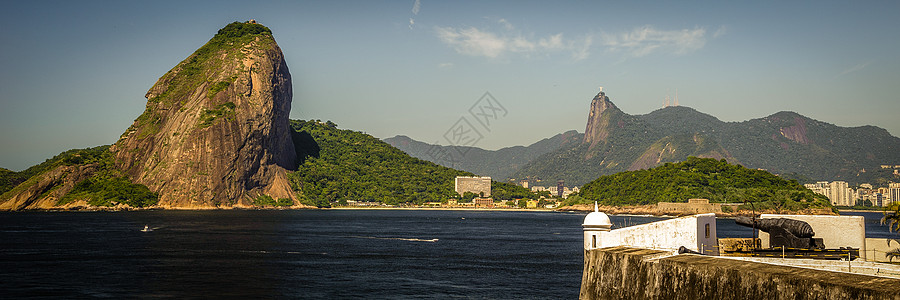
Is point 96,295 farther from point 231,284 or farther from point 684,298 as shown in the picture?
point 684,298

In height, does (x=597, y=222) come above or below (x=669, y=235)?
above

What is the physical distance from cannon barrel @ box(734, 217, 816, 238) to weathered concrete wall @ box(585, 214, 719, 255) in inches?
99.9

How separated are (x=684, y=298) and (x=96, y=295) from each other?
37.2m

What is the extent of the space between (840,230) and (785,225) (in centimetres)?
249

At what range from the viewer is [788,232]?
3481cm

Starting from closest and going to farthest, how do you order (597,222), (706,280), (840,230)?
(706,280), (597,222), (840,230)

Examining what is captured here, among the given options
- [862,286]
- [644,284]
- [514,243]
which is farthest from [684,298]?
[514,243]

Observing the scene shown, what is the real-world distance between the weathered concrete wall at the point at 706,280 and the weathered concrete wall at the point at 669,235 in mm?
979

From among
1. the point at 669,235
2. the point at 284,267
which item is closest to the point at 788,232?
the point at 669,235

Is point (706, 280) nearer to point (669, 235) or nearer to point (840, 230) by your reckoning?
point (669, 235)

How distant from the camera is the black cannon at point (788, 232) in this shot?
34219 mm

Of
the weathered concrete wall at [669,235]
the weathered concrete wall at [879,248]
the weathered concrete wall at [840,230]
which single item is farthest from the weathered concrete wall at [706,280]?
the weathered concrete wall at [879,248]

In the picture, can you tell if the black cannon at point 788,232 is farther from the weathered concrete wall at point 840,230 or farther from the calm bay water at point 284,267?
the calm bay water at point 284,267

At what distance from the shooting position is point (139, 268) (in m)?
63.2
